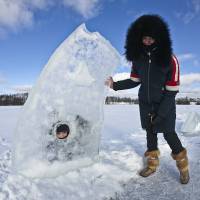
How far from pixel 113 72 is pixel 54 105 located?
34.5 inches

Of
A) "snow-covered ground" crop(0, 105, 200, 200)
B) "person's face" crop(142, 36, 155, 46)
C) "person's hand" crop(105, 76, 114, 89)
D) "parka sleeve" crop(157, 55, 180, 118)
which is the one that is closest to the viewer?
"snow-covered ground" crop(0, 105, 200, 200)

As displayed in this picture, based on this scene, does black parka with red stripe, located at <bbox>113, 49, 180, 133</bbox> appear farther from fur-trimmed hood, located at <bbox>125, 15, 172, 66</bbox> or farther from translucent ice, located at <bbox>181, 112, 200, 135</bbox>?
translucent ice, located at <bbox>181, 112, 200, 135</bbox>

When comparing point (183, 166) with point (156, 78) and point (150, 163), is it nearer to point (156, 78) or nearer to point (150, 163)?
point (150, 163)

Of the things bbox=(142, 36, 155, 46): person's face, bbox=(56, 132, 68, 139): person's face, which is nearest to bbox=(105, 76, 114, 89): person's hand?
bbox=(142, 36, 155, 46): person's face

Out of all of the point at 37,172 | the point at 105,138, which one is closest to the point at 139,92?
the point at 37,172

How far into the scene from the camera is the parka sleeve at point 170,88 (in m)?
3.21

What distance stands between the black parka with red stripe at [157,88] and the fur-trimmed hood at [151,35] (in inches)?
2.4

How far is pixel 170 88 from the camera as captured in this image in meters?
3.23

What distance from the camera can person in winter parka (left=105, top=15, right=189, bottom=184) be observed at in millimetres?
3240

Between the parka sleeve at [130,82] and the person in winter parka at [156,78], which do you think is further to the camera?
the parka sleeve at [130,82]

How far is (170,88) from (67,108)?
1.17 meters

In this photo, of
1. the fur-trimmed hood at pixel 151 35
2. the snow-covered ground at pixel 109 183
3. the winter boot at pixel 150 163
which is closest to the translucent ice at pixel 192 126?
the snow-covered ground at pixel 109 183

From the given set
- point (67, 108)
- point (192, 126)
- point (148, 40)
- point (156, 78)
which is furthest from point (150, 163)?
point (192, 126)

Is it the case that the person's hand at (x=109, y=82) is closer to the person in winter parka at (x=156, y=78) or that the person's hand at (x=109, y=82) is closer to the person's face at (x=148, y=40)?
the person in winter parka at (x=156, y=78)
